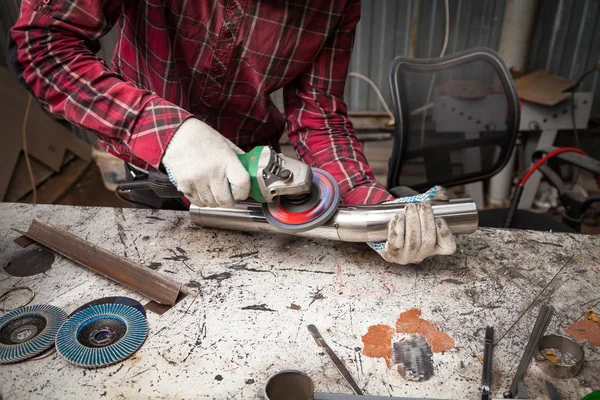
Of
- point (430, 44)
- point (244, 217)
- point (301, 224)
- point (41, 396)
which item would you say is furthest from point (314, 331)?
point (430, 44)

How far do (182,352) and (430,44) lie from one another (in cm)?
265

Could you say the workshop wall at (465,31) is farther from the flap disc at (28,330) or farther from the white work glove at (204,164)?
the flap disc at (28,330)

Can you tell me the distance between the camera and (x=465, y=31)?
2844mm

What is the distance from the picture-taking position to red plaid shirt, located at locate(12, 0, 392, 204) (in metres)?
0.99

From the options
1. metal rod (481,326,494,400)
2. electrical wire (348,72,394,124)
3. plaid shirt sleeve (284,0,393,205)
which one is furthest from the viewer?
electrical wire (348,72,394,124)

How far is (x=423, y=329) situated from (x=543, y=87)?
2.22 m

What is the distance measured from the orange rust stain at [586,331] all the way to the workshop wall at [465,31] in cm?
232

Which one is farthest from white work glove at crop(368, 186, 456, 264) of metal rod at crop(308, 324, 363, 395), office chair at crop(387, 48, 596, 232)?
office chair at crop(387, 48, 596, 232)

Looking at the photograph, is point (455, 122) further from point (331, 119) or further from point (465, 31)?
point (465, 31)

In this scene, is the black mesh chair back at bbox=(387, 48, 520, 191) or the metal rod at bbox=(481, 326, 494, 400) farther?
the black mesh chair back at bbox=(387, 48, 520, 191)

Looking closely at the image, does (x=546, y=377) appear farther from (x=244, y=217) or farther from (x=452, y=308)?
(x=244, y=217)

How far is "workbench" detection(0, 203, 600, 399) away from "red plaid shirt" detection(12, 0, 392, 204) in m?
0.25

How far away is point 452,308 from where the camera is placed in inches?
38.7

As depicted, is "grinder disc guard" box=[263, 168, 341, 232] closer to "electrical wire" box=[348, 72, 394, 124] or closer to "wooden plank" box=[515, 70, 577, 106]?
"wooden plank" box=[515, 70, 577, 106]
